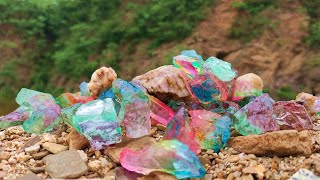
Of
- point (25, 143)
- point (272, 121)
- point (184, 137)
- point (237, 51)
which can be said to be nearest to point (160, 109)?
point (184, 137)

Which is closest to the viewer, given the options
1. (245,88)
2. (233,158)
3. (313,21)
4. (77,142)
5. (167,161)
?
(167,161)

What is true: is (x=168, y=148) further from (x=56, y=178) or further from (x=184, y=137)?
(x=56, y=178)

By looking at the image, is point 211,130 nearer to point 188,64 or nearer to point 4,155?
point 188,64

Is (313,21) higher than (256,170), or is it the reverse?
(256,170)

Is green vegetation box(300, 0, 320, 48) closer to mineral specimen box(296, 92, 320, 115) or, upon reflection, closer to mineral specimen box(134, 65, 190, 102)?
mineral specimen box(296, 92, 320, 115)

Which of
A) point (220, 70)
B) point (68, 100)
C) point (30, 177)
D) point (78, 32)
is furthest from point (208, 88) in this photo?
point (78, 32)

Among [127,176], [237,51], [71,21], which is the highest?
[127,176]
